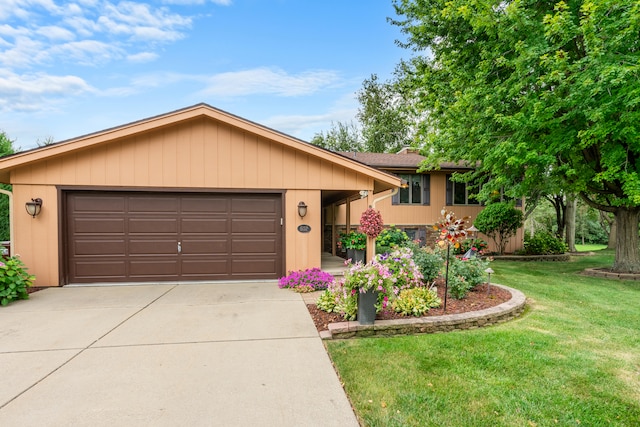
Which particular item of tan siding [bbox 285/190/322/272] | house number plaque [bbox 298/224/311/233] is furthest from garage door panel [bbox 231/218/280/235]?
house number plaque [bbox 298/224/311/233]

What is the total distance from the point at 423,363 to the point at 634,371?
80.3 inches

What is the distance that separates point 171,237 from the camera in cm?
714

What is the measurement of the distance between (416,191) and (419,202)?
47 centimetres

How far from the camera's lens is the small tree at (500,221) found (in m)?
11.7

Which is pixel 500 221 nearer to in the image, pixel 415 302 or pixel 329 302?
pixel 415 302

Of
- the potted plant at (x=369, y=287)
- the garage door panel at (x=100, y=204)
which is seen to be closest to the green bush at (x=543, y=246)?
the potted plant at (x=369, y=287)

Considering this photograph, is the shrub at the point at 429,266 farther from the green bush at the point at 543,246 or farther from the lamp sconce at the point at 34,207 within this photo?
the green bush at the point at 543,246

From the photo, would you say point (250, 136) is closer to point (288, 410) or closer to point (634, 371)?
point (288, 410)

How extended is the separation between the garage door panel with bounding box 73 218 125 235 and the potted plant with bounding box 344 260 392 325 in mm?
5710

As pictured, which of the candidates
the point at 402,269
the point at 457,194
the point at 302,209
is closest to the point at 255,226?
the point at 302,209

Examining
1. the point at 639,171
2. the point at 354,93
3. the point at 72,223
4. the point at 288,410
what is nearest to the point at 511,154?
the point at 639,171

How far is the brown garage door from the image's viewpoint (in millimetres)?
6898

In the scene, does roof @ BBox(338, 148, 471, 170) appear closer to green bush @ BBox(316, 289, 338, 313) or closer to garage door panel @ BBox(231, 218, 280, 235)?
garage door panel @ BBox(231, 218, 280, 235)

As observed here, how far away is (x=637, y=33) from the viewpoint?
21.5ft
